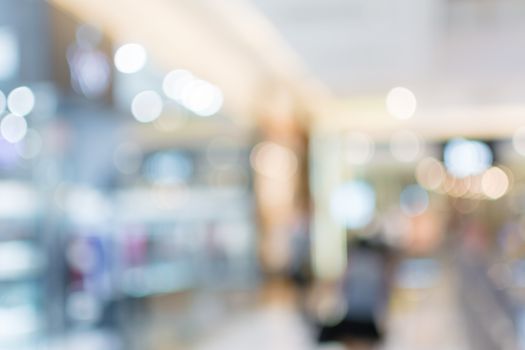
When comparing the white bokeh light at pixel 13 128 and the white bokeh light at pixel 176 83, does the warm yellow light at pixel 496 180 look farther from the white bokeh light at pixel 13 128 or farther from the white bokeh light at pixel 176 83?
the white bokeh light at pixel 176 83

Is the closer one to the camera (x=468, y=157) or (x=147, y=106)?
(x=468, y=157)

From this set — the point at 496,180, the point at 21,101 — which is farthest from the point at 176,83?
the point at 496,180

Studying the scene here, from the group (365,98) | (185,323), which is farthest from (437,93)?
(185,323)

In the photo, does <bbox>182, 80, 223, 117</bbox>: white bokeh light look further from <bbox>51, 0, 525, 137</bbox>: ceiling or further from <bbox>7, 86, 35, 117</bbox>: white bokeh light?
<bbox>7, 86, 35, 117</bbox>: white bokeh light

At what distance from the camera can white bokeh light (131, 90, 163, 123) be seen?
5254 millimetres

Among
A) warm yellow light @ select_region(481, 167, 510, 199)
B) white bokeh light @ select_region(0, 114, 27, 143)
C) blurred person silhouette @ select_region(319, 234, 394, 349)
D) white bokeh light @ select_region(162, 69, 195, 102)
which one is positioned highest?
white bokeh light @ select_region(162, 69, 195, 102)

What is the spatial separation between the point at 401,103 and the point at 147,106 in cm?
553

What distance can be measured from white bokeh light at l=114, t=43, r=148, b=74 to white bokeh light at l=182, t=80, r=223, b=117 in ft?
3.48

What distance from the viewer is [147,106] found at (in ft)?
17.9

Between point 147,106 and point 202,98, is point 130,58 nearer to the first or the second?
point 147,106

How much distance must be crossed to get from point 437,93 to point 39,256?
6.07 m

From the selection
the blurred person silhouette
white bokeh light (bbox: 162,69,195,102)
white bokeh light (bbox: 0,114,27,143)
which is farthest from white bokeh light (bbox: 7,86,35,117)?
the blurred person silhouette

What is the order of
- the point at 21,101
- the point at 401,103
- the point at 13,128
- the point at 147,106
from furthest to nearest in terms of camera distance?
the point at 401,103
the point at 147,106
the point at 21,101
the point at 13,128

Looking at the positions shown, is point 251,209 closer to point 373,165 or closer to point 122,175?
point 373,165
